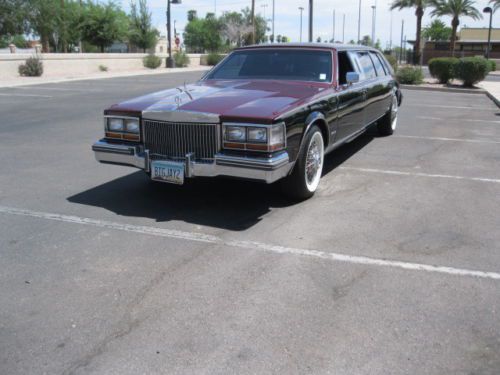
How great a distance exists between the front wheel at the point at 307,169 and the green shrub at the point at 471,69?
18.0 m

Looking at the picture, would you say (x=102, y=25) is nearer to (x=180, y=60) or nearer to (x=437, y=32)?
(x=180, y=60)

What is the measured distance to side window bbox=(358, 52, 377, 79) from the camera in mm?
7767

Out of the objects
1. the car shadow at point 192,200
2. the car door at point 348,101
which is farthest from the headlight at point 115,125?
the car door at point 348,101

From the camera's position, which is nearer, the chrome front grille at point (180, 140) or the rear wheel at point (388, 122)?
the chrome front grille at point (180, 140)

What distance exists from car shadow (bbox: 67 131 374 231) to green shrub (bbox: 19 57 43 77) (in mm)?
24499

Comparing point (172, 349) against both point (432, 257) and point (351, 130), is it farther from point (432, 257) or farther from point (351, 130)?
point (351, 130)

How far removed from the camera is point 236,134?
4879 millimetres

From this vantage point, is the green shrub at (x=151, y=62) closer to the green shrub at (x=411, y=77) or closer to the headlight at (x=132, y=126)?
the green shrub at (x=411, y=77)

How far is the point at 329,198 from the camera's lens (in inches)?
230

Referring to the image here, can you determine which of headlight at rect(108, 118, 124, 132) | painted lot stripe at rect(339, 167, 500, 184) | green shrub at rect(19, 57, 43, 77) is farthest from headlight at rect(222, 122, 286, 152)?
green shrub at rect(19, 57, 43, 77)

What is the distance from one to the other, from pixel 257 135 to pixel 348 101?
2.31 meters

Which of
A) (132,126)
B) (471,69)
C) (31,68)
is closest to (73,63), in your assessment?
(31,68)

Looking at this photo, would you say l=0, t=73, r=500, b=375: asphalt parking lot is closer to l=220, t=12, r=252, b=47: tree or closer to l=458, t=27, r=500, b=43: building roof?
l=220, t=12, r=252, b=47: tree

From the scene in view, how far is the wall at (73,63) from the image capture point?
90.8ft
